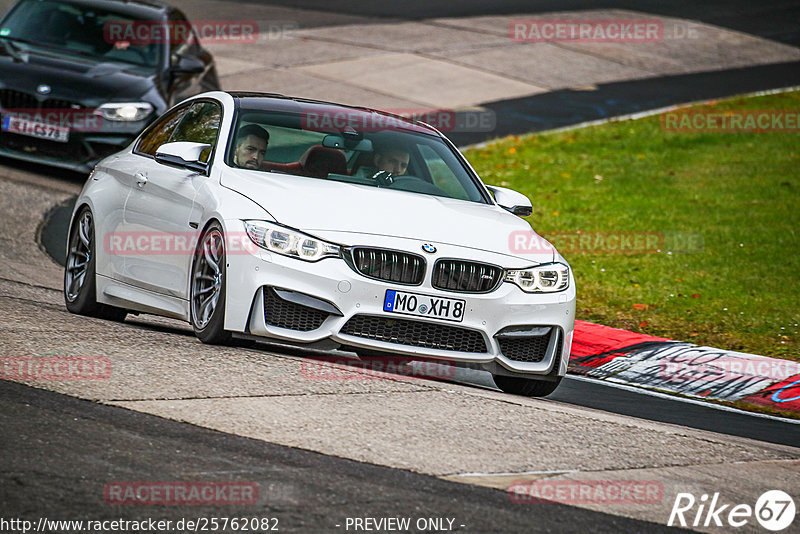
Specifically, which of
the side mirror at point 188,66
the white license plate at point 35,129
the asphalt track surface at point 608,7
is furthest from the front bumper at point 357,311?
the asphalt track surface at point 608,7

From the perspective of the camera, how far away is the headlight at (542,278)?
7289 millimetres

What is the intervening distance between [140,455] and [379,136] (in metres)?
3.78

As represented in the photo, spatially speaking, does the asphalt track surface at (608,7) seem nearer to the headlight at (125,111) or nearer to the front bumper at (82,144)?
the headlight at (125,111)

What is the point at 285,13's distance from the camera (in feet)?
93.8

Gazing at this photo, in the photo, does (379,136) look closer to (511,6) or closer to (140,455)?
(140,455)

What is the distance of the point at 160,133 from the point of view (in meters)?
8.95

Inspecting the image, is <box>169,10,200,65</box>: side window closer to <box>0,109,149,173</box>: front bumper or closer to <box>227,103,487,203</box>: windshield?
<box>0,109,149,173</box>: front bumper

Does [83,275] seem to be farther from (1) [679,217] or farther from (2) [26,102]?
(1) [679,217]

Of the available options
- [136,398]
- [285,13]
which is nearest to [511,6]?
[285,13]

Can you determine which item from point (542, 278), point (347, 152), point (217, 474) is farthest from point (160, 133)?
point (217, 474)

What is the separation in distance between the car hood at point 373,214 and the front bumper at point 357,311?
17cm

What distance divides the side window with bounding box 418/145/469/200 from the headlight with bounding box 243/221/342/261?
1.62 metres

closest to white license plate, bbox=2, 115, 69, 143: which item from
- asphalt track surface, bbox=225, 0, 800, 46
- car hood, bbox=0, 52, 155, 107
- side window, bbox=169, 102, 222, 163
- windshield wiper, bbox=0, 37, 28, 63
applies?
car hood, bbox=0, 52, 155, 107

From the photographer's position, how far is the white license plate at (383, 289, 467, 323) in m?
6.96
